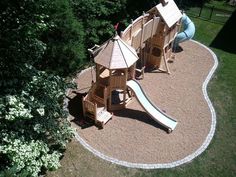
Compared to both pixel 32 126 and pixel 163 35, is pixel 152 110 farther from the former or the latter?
pixel 32 126

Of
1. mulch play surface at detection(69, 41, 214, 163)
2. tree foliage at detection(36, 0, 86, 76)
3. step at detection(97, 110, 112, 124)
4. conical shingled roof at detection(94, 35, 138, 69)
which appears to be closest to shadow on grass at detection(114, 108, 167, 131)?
mulch play surface at detection(69, 41, 214, 163)

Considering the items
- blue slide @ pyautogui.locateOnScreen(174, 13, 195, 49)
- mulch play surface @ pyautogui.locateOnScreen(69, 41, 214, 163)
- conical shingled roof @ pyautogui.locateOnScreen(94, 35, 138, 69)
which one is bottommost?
mulch play surface @ pyautogui.locateOnScreen(69, 41, 214, 163)

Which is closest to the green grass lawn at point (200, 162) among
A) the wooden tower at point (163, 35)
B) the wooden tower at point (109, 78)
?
the wooden tower at point (109, 78)

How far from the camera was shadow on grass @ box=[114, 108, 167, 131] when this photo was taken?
15.8 meters

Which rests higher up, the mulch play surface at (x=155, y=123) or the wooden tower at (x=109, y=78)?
the wooden tower at (x=109, y=78)

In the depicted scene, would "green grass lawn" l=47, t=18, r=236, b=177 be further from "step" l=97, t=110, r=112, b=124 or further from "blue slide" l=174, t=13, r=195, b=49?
"blue slide" l=174, t=13, r=195, b=49

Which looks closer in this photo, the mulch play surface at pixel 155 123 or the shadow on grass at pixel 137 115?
the mulch play surface at pixel 155 123

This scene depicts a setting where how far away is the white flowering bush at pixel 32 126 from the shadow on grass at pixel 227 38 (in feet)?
42.2

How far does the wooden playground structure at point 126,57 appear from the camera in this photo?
1491cm

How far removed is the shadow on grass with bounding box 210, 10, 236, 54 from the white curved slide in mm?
8504

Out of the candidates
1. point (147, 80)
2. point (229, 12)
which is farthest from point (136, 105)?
point (229, 12)

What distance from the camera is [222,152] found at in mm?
14656

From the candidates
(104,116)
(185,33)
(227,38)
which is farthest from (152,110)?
(227,38)

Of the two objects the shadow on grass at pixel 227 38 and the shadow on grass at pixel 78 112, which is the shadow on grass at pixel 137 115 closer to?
the shadow on grass at pixel 78 112
